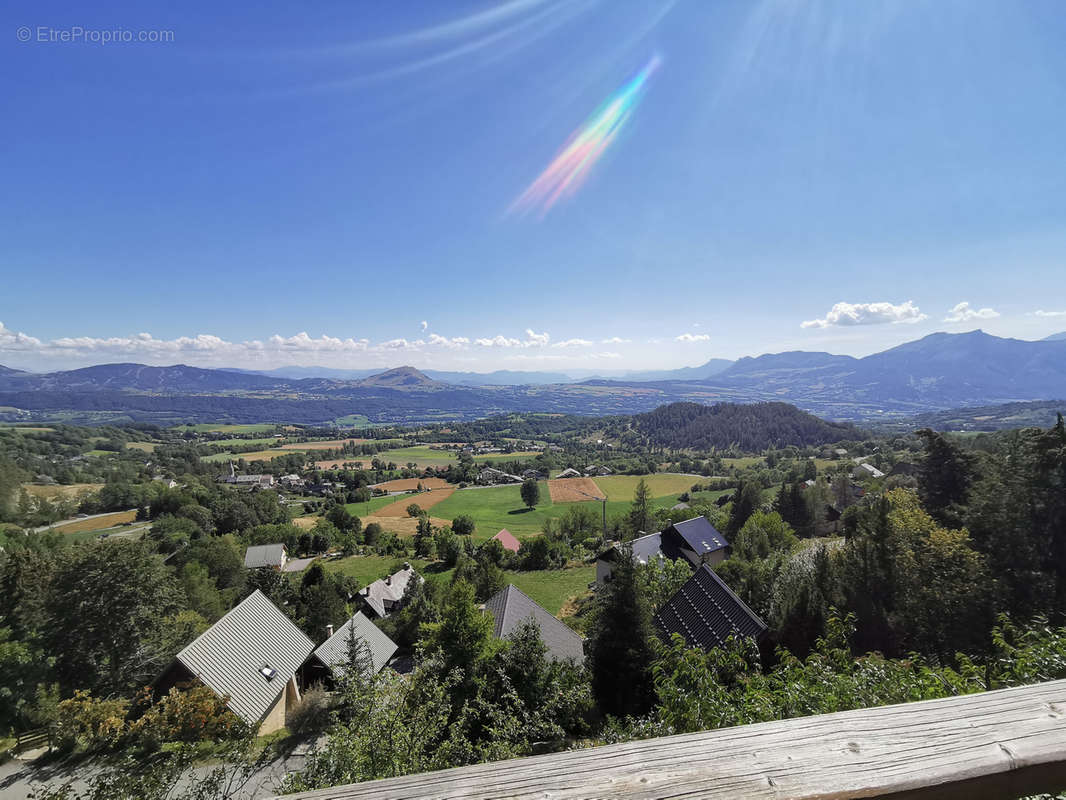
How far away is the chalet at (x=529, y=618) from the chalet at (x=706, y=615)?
386cm

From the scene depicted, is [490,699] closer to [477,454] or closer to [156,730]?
[156,730]

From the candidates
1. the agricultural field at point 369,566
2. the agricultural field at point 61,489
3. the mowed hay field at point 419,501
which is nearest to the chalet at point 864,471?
the agricultural field at point 369,566

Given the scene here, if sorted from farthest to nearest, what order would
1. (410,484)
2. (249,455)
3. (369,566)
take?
(249,455), (410,484), (369,566)

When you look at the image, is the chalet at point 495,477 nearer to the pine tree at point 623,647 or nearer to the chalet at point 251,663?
the chalet at point 251,663

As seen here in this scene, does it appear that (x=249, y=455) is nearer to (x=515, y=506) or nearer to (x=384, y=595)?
(x=515, y=506)

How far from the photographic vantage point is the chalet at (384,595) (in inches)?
1378

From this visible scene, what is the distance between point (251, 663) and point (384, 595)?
1942 cm

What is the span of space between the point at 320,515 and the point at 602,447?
381 ft

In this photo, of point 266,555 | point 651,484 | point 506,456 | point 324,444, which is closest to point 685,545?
point 266,555

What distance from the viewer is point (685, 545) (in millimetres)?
37469


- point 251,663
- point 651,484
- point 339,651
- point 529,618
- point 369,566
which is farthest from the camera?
point 651,484

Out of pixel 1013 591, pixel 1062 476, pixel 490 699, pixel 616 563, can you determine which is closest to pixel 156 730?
pixel 490 699

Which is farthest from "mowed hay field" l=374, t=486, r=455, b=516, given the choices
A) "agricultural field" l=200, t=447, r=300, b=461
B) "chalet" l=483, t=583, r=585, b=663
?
"agricultural field" l=200, t=447, r=300, b=461

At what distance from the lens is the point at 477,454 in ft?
513
